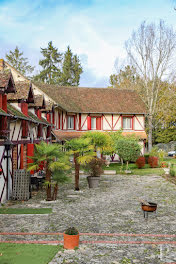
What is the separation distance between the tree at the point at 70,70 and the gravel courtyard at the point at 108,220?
4063 cm

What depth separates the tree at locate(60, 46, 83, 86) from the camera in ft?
181

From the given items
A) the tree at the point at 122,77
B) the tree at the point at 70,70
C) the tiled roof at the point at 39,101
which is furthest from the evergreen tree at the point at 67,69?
the tiled roof at the point at 39,101

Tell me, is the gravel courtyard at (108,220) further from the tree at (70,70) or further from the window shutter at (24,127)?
the tree at (70,70)

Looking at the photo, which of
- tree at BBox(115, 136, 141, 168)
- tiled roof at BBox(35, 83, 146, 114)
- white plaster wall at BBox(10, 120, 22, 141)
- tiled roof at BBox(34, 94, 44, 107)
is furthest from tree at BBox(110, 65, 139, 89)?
white plaster wall at BBox(10, 120, 22, 141)

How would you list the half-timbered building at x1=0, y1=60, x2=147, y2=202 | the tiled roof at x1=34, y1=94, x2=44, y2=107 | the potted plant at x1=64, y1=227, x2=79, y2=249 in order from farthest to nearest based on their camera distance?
the half-timbered building at x1=0, y1=60, x2=147, y2=202 < the tiled roof at x1=34, y1=94, x2=44, y2=107 < the potted plant at x1=64, y1=227, x2=79, y2=249

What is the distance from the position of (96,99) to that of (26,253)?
1053 inches

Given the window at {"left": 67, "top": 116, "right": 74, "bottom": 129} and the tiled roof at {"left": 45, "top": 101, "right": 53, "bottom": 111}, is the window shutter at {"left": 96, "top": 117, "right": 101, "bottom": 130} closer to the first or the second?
the window at {"left": 67, "top": 116, "right": 74, "bottom": 129}

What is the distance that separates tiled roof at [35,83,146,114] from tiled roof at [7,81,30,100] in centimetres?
1293

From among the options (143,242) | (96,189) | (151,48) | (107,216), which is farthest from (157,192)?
(151,48)

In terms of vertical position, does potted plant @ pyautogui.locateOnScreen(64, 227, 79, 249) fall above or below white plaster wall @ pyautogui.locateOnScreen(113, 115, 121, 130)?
below

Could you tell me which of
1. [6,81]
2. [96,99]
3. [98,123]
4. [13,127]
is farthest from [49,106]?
[96,99]

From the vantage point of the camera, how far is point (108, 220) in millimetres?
10039

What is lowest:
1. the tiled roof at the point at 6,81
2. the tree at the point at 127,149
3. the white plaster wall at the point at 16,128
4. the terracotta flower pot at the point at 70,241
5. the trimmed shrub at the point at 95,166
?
the terracotta flower pot at the point at 70,241

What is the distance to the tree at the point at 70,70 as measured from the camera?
181 ft
